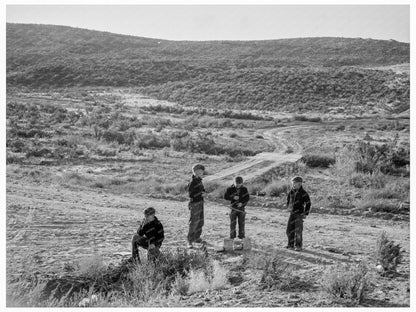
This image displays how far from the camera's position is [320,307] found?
7141mm

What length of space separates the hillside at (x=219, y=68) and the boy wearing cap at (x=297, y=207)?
41383 millimetres

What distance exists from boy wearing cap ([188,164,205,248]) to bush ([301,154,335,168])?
1359cm

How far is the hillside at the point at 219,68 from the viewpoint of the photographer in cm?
5638

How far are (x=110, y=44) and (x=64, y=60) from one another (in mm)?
16289

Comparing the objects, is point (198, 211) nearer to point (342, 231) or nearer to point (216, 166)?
point (342, 231)

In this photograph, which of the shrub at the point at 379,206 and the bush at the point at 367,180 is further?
the bush at the point at 367,180

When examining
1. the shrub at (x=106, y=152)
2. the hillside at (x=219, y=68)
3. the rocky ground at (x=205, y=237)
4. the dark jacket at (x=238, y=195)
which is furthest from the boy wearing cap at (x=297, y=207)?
the hillside at (x=219, y=68)

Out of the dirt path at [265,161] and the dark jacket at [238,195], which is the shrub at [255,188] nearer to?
the dirt path at [265,161]

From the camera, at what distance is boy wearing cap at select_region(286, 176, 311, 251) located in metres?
9.92

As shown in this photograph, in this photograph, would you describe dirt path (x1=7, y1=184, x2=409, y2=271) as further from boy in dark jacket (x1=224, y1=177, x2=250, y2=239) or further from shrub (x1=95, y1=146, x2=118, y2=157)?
shrub (x1=95, y1=146, x2=118, y2=157)

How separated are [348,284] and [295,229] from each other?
2.81 meters

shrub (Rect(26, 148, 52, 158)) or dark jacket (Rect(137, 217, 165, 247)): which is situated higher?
shrub (Rect(26, 148, 52, 158))

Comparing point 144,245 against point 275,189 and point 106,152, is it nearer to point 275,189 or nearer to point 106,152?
point 275,189

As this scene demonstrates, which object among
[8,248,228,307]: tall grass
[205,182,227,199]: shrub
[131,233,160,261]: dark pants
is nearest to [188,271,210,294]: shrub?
[8,248,228,307]: tall grass
